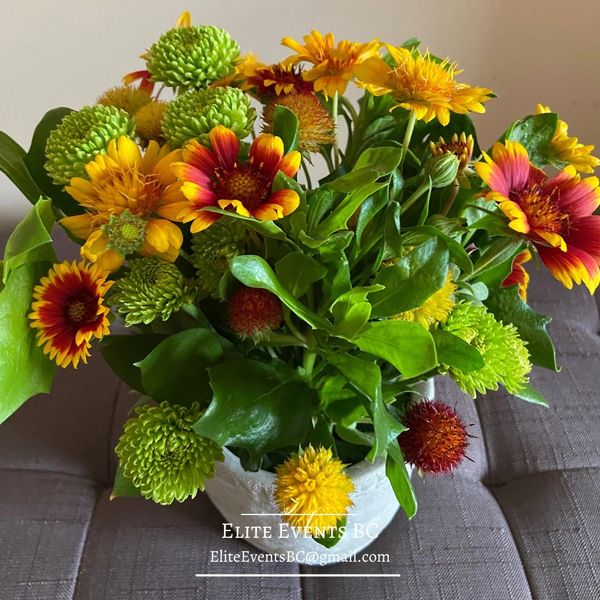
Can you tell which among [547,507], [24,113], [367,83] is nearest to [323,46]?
[367,83]

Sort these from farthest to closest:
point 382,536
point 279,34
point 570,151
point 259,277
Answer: point 279,34 → point 382,536 → point 570,151 → point 259,277

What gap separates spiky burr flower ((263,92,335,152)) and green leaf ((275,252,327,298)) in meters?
0.08

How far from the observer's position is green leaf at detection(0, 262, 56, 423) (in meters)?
0.32

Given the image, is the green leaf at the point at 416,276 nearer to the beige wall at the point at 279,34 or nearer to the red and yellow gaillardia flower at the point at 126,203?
the red and yellow gaillardia flower at the point at 126,203

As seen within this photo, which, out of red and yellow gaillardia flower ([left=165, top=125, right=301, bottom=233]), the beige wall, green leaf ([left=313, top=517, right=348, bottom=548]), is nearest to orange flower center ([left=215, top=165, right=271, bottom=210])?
red and yellow gaillardia flower ([left=165, top=125, right=301, bottom=233])

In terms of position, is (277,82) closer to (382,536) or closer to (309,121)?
(309,121)

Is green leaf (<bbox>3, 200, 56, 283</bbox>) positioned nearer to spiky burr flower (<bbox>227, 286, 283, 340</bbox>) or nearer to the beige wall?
spiky burr flower (<bbox>227, 286, 283, 340</bbox>)

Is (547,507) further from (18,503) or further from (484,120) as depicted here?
(484,120)

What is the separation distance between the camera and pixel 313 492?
337 millimetres

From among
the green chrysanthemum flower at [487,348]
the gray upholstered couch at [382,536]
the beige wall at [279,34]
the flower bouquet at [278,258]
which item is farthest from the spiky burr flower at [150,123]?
the beige wall at [279,34]

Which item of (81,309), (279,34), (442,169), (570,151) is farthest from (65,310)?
(279,34)

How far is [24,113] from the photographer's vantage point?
31.3 inches

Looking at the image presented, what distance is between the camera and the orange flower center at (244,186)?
30cm

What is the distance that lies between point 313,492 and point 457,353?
11cm
